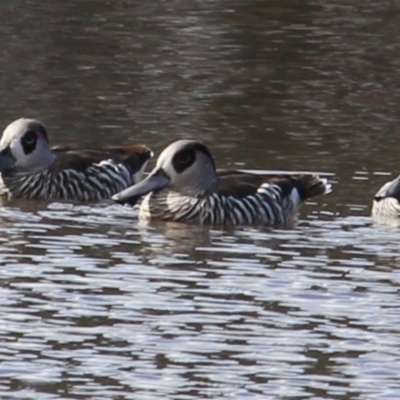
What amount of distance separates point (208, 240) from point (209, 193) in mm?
982

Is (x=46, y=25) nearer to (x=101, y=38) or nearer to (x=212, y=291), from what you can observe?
(x=101, y=38)

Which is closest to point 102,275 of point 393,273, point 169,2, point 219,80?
point 393,273

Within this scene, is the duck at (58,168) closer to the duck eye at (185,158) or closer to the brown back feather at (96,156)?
the brown back feather at (96,156)

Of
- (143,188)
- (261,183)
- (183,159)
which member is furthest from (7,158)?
(261,183)

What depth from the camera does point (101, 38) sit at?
86.0ft

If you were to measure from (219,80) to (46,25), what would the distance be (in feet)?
15.0

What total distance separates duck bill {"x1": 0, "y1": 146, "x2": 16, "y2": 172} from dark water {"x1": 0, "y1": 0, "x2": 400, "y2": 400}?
586 millimetres

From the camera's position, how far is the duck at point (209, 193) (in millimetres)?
15523

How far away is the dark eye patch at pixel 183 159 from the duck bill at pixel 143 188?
13 centimetres

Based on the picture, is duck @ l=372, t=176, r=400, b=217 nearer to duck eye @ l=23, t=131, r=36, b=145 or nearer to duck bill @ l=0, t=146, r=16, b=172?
duck eye @ l=23, t=131, r=36, b=145

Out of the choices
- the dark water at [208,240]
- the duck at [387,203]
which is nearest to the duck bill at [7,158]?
the dark water at [208,240]

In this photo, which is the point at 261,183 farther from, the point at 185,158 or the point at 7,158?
the point at 7,158

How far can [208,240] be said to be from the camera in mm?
14750

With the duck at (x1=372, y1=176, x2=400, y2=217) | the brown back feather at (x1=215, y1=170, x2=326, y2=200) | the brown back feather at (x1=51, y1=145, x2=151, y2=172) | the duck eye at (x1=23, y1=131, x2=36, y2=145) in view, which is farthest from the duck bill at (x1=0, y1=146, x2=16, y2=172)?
the duck at (x1=372, y1=176, x2=400, y2=217)
